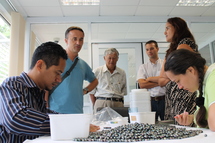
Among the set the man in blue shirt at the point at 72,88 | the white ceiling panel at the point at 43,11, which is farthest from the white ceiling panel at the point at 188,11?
the man in blue shirt at the point at 72,88

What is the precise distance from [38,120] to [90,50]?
10.4ft

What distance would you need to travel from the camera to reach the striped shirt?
0.78 m

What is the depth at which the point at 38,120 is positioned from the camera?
2.61ft

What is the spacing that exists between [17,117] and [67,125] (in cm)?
24

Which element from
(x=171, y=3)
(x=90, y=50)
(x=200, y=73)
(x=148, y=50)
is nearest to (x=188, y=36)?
(x=200, y=73)

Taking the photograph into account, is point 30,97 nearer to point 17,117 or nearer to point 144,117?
point 17,117

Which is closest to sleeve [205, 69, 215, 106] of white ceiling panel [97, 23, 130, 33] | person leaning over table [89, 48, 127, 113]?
person leaning over table [89, 48, 127, 113]

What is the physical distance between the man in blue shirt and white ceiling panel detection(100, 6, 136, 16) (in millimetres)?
1730

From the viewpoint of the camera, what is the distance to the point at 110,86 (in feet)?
9.24

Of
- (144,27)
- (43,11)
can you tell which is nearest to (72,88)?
(43,11)

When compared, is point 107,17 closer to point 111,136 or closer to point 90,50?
point 90,50

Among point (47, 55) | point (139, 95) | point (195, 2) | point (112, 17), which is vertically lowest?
point (139, 95)

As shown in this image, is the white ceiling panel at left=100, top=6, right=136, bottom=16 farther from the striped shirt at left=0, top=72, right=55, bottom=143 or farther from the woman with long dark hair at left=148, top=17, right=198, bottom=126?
the striped shirt at left=0, top=72, right=55, bottom=143

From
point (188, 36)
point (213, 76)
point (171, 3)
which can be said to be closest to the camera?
point (213, 76)
